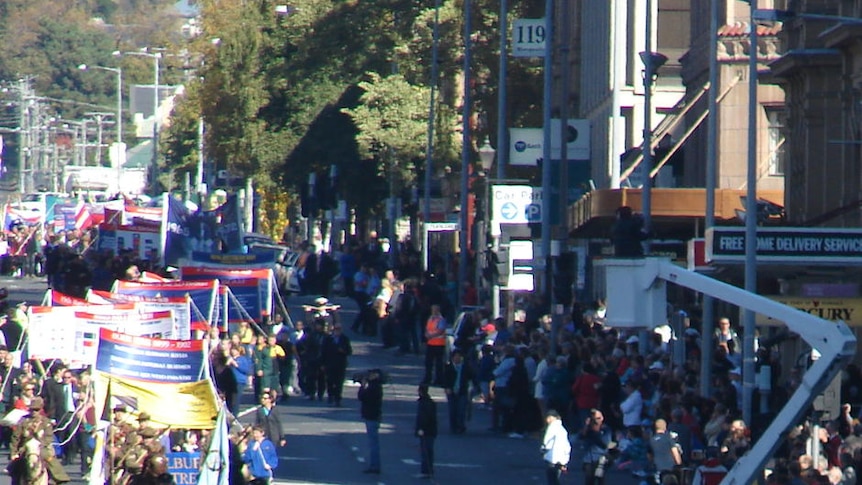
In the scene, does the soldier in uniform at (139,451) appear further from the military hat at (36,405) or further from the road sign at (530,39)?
the road sign at (530,39)

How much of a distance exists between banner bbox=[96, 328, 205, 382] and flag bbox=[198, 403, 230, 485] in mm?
1085

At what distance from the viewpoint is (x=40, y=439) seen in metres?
26.1

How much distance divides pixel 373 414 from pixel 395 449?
314 centimetres

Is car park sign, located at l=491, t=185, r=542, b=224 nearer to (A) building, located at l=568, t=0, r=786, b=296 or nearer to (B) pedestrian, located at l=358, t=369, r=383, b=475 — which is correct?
(A) building, located at l=568, t=0, r=786, b=296

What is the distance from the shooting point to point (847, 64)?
3481 centimetres

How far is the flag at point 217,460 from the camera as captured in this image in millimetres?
24828

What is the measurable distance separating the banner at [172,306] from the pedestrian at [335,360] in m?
3.53

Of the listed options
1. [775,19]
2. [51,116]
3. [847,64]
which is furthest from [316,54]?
[51,116]

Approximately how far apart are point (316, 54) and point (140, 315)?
3777cm

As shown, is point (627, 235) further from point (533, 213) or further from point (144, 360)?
point (533, 213)

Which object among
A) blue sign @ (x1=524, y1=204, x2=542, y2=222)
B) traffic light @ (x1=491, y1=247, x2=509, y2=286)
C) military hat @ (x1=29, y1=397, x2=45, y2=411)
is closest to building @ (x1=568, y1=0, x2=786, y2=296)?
blue sign @ (x1=524, y1=204, x2=542, y2=222)

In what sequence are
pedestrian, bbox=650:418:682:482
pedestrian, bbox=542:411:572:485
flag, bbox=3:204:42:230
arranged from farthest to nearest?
flag, bbox=3:204:42:230 → pedestrian, bbox=542:411:572:485 → pedestrian, bbox=650:418:682:482

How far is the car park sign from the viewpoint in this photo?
136 feet

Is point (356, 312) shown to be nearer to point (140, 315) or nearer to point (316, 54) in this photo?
point (316, 54)
